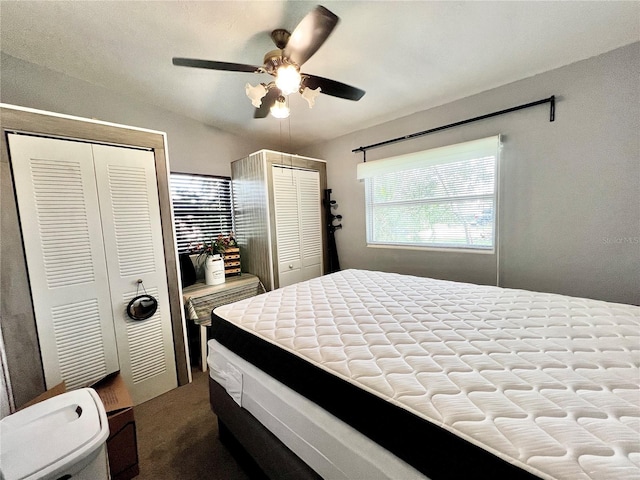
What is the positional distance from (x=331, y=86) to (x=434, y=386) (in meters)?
1.76

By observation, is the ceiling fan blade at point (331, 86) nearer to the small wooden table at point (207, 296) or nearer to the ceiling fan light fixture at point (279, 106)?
the ceiling fan light fixture at point (279, 106)

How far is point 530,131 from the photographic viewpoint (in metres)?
2.05

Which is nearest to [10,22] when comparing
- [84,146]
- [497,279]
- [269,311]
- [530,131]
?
[84,146]

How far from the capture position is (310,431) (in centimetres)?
→ 95

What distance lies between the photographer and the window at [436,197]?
7.64ft

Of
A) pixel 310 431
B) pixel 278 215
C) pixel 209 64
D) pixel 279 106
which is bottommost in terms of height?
pixel 310 431

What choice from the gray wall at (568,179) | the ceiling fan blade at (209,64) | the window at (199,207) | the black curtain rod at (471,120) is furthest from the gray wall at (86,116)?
the gray wall at (568,179)

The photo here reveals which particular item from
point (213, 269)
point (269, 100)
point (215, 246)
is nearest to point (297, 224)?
point (215, 246)

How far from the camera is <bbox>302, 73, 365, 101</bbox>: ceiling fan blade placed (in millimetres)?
1578

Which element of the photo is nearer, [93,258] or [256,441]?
[256,441]

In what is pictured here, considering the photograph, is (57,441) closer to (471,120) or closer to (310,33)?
(310,33)

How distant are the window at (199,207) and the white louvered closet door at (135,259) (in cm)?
74

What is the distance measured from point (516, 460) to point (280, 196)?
2747 mm

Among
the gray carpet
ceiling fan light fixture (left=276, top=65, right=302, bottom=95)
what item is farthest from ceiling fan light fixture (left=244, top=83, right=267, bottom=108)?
the gray carpet
